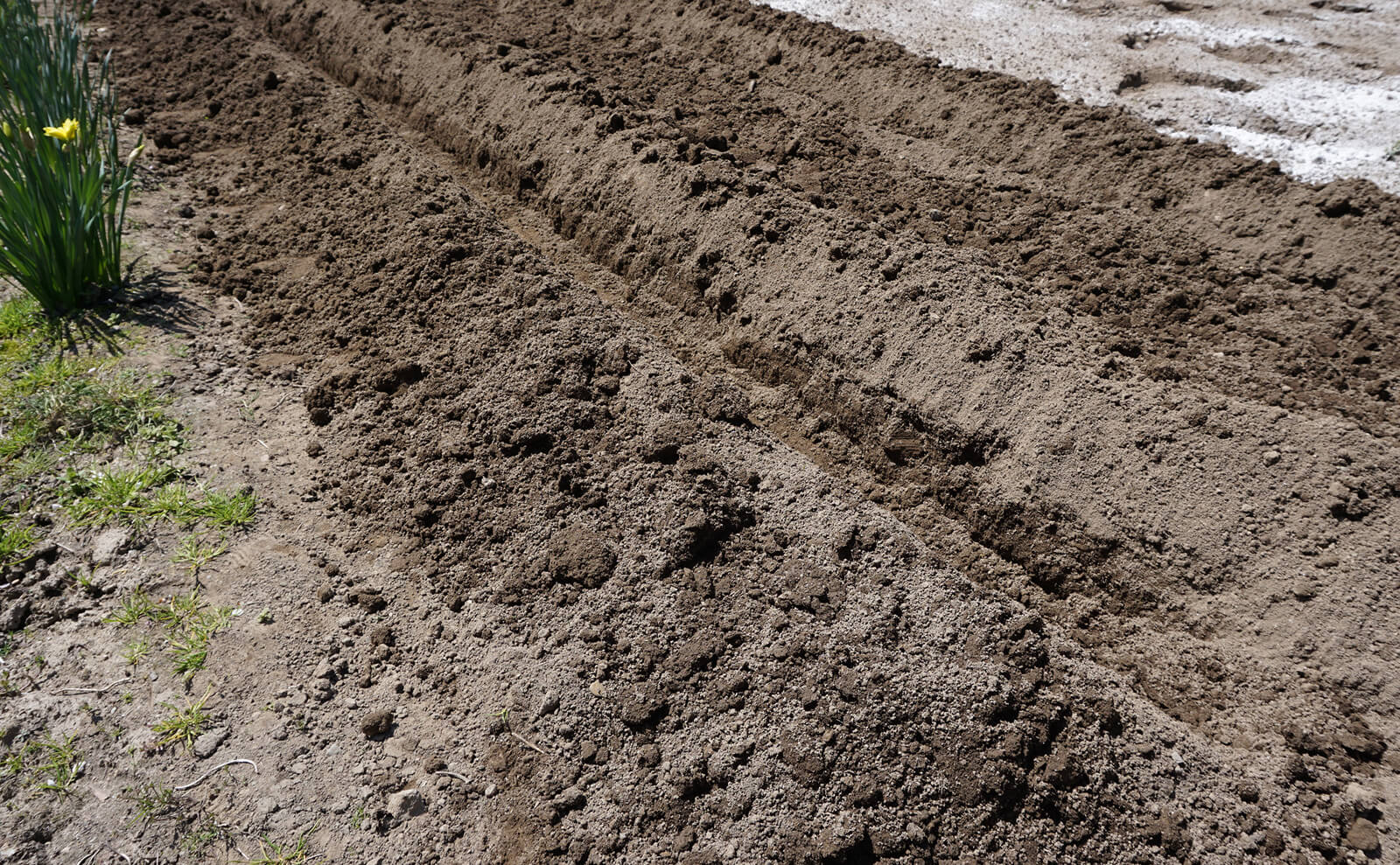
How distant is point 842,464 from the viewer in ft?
12.0

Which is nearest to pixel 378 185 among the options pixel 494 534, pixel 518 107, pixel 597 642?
pixel 518 107

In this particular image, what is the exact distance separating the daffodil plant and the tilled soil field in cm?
62

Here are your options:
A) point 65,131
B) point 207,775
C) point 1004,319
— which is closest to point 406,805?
point 207,775

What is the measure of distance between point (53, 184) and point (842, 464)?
3.75m

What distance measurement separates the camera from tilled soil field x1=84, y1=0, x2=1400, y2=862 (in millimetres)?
2447

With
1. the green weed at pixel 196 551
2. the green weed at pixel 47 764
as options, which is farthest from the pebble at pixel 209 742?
the green weed at pixel 196 551

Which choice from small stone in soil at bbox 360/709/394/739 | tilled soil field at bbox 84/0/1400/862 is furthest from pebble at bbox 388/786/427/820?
small stone in soil at bbox 360/709/394/739

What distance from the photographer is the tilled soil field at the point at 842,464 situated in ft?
8.03

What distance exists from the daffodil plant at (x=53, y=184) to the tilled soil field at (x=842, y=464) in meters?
0.62

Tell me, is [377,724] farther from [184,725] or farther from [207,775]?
[184,725]

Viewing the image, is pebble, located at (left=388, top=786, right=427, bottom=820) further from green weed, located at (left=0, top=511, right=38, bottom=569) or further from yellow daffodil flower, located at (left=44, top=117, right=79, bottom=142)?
yellow daffodil flower, located at (left=44, top=117, right=79, bottom=142)

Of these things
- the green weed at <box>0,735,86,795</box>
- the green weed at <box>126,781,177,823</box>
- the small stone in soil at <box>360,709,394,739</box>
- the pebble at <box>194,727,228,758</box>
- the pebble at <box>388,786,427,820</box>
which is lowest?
the green weed at <box>0,735,86,795</box>

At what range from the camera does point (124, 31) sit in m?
7.04

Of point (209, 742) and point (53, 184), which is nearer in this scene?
point (209, 742)
